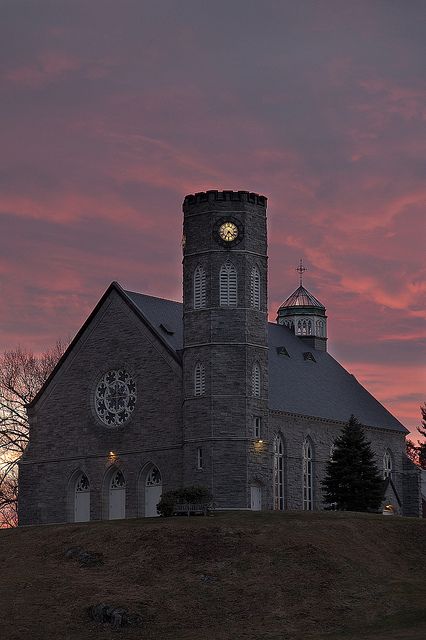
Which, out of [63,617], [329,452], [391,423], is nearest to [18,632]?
[63,617]

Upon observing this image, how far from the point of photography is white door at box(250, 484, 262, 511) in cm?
6831

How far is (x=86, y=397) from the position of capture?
76.7 metres

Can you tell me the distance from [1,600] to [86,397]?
27.6m

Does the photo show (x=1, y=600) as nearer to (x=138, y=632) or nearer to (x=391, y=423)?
(x=138, y=632)

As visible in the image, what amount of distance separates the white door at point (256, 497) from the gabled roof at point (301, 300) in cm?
2635

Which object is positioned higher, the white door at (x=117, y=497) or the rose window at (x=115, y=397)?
the rose window at (x=115, y=397)

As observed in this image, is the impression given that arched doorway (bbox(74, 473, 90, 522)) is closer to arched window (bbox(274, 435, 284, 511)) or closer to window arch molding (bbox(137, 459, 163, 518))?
window arch molding (bbox(137, 459, 163, 518))

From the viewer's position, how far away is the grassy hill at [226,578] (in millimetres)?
47406

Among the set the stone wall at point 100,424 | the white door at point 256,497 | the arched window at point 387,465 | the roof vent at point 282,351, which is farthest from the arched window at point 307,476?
the stone wall at point 100,424

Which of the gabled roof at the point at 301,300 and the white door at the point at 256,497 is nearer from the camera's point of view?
the white door at the point at 256,497

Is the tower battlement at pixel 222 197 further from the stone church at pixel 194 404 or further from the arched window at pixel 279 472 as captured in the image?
the arched window at pixel 279 472

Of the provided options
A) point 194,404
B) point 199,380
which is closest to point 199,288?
point 199,380

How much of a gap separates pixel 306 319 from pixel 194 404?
82.4 ft

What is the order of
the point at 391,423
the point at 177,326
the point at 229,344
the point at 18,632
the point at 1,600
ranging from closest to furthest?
the point at 18,632, the point at 1,600, the point at 229,344, the point at 177,326, the point at 391,423
